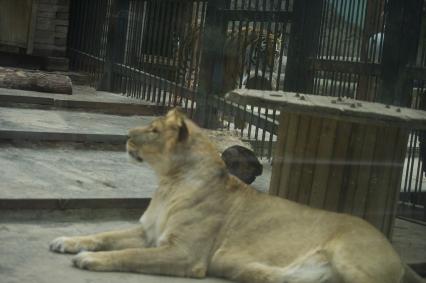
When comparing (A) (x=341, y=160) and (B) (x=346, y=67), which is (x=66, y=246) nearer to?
(A) (x=341, y=160)

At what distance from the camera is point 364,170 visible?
19.7ft

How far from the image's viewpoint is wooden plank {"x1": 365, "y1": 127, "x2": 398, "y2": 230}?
5.97 m

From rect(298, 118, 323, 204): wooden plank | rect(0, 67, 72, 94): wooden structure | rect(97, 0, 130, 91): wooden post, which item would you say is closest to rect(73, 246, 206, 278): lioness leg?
rect(298, 118, 323, 204): wooden plank

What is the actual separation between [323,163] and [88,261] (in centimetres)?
197

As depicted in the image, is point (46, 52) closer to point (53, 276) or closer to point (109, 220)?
point (109, 220)

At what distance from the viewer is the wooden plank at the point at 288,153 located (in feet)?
19.9

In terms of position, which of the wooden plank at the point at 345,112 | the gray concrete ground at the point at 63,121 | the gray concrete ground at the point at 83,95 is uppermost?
the wooden plank at the point at 345,112

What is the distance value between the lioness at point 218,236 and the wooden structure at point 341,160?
27.0 inches

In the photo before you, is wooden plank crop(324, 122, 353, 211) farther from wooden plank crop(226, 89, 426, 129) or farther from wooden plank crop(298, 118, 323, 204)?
wooden plank crop(226, 89, 426, 129)

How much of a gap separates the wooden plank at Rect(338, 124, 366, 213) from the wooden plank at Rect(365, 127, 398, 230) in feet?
0.40

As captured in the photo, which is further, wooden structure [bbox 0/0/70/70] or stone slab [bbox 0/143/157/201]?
wooden structure [bbox 0/0/70/70]

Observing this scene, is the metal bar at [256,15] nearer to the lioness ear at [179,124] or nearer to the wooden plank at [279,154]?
the wooden plank at [279,154]

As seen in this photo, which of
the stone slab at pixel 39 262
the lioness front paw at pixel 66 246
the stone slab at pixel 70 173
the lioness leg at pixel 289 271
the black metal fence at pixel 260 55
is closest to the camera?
the stone slab at pixel 39 262

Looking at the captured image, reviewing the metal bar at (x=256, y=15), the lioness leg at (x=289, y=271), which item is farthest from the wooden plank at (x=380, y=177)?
the metal bar at (x=256, y=15)
